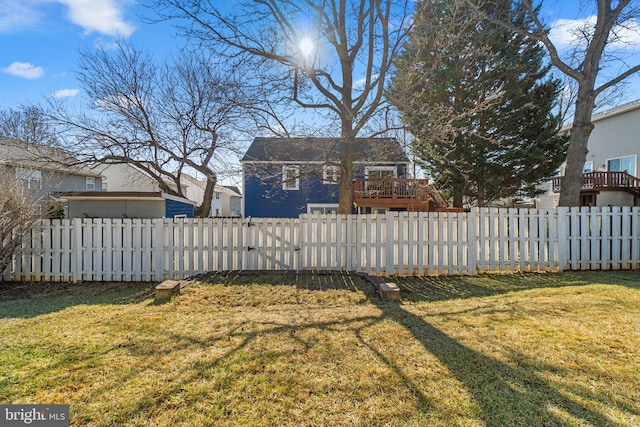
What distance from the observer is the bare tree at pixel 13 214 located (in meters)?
5.47

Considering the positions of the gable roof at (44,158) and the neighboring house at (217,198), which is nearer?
the gable roof at (44,158)

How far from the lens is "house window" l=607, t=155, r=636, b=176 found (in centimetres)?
1531

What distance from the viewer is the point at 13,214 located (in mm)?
5566

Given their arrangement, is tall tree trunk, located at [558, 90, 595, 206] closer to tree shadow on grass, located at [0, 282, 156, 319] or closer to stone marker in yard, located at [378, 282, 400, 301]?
stone marker in yard, located at [378, 282, 400, 301]

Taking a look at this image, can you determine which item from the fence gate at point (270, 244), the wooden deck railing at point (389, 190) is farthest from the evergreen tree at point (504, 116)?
the fence gate at point (270, 244)

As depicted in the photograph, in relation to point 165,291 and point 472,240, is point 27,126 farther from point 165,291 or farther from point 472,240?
point 472,240

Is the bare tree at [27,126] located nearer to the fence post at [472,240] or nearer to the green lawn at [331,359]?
the green lawn at [331,359]

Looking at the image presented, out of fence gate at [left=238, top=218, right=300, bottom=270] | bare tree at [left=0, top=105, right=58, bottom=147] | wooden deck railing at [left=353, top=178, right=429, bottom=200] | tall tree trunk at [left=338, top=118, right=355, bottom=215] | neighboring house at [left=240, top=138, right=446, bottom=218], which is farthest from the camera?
wooden deck railing at [left=353, top=178, right=429, bottom=200]

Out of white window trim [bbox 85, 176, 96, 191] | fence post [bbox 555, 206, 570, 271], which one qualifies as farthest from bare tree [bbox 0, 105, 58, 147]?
fence post [bbox 555, 206, 570, 271]

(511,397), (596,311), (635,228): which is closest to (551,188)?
(635,228)

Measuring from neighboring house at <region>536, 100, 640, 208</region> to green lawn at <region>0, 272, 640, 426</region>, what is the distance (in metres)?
14.8

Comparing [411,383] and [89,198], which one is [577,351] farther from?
[89,198]

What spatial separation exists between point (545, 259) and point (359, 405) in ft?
22.2

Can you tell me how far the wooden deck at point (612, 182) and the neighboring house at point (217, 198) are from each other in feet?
87.7
